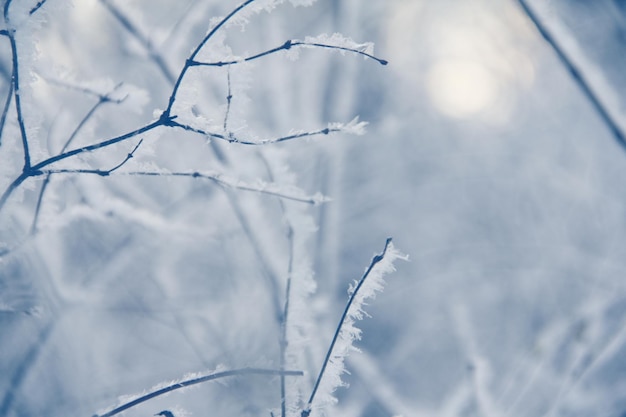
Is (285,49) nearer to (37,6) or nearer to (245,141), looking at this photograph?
(245,141)

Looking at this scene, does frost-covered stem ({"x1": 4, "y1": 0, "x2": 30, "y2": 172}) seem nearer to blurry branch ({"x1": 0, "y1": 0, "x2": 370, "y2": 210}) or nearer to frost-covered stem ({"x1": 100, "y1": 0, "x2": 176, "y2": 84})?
blurry branch ({"x1": 0, "y1": 0, "x2": 370, "y2": 210})

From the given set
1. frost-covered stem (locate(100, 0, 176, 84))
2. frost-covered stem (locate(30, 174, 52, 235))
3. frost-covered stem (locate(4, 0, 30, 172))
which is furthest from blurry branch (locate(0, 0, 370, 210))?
frost-covered stem (locate(100, 0, 176, 84))

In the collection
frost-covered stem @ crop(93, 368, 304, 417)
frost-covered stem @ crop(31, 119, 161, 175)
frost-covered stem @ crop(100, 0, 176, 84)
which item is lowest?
frost-covered stem @ crop(93, 368, 304, 417)

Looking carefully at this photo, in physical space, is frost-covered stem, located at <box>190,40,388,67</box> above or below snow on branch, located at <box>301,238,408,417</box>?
above

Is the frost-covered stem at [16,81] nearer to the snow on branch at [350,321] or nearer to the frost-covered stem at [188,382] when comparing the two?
the frost-covered stem at [188,382]

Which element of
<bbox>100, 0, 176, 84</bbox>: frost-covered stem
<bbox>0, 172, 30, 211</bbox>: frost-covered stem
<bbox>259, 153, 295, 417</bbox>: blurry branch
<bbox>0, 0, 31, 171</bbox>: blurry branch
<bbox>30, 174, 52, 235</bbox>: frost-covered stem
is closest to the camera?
<bbox>0, 0, 31, 171</bbox>: blurry branch

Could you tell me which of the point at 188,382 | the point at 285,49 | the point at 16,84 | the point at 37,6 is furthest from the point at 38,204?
the point at 285,49

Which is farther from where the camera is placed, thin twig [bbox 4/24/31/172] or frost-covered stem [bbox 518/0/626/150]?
frost-covered stem [bbox 518/0/626/150]

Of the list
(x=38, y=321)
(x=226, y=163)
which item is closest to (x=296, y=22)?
(x=226, y=163)
